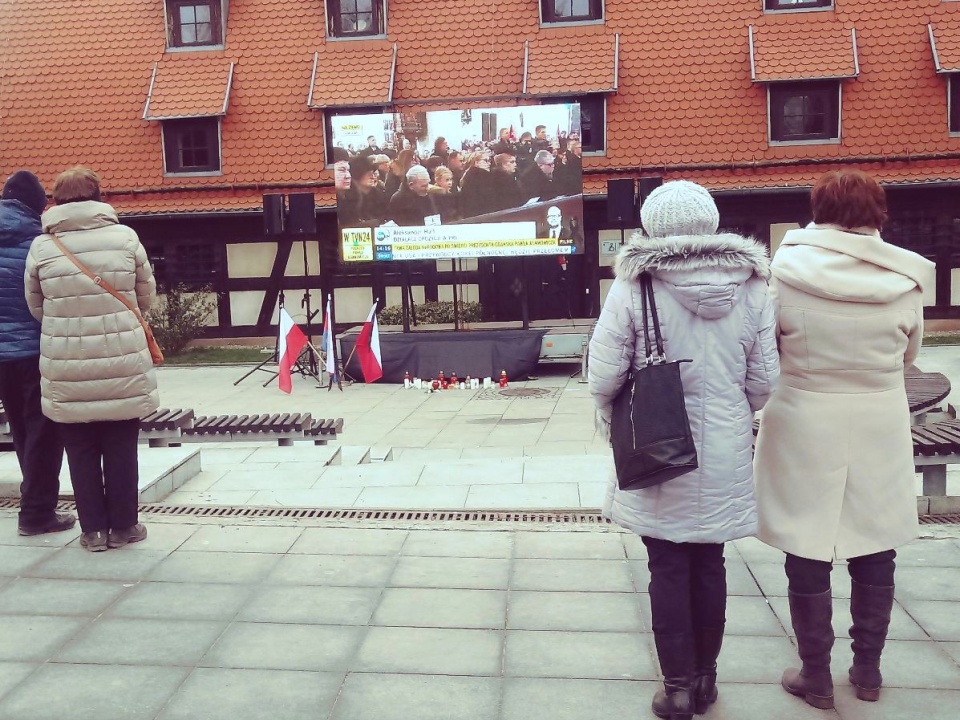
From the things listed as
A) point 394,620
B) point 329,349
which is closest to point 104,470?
point 394,620

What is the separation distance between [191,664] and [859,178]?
278 centimetres

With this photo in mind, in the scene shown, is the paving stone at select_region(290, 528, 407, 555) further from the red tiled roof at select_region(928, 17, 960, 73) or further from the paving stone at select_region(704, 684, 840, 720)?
the red tiled roof at select_region(928, 17, 960, 73)

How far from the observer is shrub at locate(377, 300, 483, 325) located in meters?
18.6

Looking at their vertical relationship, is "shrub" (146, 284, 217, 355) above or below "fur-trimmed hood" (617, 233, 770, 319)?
below

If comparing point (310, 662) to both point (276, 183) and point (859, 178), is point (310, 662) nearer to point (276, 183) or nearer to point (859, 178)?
point (859, 178)

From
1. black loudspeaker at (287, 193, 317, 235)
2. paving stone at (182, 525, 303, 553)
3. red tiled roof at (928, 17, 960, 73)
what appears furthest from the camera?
red tiled roof at (928, 17, 960, 73)

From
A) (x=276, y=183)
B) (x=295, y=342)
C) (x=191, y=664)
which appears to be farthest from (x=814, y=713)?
(x=276, y=183)

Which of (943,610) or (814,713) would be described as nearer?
(814,713)

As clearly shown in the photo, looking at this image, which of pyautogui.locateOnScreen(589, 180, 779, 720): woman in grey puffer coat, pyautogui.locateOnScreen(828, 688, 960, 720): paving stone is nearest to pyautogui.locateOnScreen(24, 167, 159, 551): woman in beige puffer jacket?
pyautogui.locateOnScreen(589, 180, 779, 720): woman in grey puffer coat

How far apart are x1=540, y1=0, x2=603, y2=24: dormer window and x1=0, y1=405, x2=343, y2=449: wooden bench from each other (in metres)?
13.3

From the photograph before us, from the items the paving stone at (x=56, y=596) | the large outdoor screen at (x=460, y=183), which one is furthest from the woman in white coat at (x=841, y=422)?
the large outdoor screen at (x=460, y=183)

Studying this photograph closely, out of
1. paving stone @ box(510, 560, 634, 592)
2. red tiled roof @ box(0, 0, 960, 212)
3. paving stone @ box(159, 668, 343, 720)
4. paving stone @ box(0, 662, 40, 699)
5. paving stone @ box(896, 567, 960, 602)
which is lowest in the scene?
paving stone @ box(896, 567, 960, 602)

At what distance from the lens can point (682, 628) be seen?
325cm

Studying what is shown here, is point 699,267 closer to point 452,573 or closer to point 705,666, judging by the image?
point 705,666
